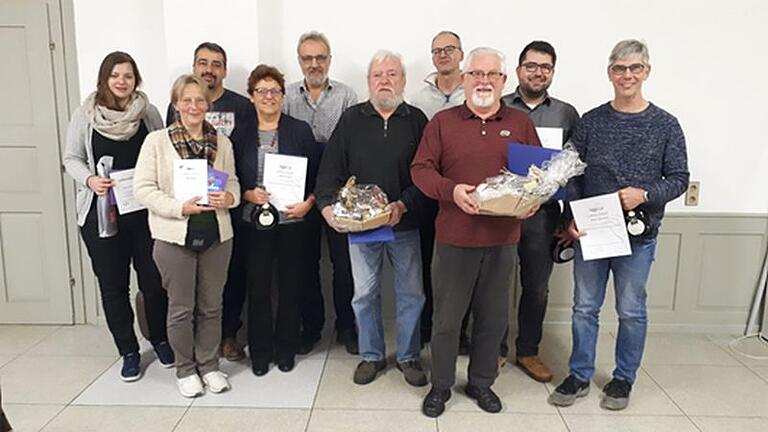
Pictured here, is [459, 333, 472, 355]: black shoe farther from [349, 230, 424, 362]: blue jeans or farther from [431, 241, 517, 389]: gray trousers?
[431, 241, 517, 389]: gray trousers

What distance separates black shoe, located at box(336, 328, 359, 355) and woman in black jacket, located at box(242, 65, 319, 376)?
362mm

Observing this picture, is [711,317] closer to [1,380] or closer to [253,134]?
[253,134]

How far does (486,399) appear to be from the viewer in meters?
2.58

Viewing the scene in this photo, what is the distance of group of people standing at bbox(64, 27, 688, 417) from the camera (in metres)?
2.37

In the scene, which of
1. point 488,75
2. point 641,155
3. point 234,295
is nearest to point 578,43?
point 641,155

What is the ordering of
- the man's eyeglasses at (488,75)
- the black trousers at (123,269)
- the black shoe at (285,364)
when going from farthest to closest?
the black shoe at (285,364) < the black trousers at (123,269) < the man's eyeglasses at (488,75)

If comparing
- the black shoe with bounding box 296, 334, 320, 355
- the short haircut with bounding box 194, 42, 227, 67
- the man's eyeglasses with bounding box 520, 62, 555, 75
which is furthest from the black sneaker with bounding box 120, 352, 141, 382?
the man's eyeglasses with bounding box 520, 62, 555, 75

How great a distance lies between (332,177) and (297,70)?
1.07m

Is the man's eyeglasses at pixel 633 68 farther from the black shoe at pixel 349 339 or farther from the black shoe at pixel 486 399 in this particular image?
the black shoe at pixel 349 339

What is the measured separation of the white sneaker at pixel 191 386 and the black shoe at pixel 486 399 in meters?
1.28

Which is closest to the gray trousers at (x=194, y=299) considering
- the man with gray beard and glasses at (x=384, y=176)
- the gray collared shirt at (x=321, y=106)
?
the man with gray beard and glasses at (x=384, y=176)

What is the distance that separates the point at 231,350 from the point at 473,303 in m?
1.39

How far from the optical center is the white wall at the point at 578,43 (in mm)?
3340

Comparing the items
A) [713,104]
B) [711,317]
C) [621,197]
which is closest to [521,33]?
[713,104]
